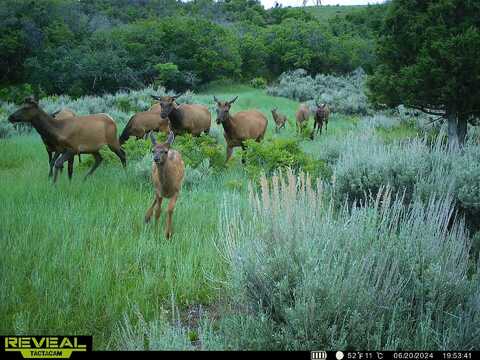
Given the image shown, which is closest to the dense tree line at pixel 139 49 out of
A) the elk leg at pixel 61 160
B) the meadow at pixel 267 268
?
the elk leg at pixel 61 160

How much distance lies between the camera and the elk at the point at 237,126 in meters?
12.6

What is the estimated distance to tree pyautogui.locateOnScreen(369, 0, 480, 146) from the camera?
40.3 ft

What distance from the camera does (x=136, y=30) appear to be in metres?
45.3

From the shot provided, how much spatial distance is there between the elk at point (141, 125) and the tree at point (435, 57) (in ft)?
22.9

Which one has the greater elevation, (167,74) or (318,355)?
(167,74)

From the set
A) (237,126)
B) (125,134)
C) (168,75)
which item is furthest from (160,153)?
(168,75)

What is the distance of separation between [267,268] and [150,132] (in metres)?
3.89

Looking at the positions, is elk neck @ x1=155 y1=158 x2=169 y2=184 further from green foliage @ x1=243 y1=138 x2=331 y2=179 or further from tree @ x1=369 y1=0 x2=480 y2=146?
tree @ x1=369 y1=0 x2=480 y2=146

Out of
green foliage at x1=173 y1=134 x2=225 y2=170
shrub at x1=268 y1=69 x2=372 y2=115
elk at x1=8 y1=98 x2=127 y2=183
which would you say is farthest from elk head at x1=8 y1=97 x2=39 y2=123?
shrub at x1=268 y1=69 x2=372 y2=115

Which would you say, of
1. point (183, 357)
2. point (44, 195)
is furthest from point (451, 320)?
point (44, 195)

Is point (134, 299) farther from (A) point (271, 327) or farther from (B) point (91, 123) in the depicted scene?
(B) point (91, 123)

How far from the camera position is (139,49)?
140 ft
